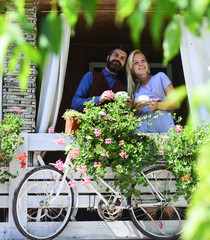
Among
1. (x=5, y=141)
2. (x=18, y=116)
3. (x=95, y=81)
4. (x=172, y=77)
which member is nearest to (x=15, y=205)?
(x=5, y=141)

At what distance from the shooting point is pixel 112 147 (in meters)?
4.43

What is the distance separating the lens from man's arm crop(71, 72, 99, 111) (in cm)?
521

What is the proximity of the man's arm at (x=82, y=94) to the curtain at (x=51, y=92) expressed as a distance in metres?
0.22

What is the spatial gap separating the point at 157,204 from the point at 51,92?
1617 millimetres

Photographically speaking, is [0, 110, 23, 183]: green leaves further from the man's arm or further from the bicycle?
the man's arm

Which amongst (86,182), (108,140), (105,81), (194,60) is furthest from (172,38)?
(105,81)

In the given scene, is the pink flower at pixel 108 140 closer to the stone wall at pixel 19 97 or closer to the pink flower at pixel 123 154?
the pink flower at pixel 123 154

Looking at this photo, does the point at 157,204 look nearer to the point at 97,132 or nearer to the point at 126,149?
the point at 126,149

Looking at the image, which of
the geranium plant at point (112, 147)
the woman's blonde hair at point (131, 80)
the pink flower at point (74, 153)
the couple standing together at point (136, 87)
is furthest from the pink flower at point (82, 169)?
the woman's blonde hair at point (131, 80)

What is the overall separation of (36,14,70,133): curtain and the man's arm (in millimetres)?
221

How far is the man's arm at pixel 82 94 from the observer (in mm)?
5207

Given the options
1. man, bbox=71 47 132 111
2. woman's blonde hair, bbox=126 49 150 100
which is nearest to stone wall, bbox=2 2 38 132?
man, bbox=71 47 132 111

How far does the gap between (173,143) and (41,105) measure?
1505mm

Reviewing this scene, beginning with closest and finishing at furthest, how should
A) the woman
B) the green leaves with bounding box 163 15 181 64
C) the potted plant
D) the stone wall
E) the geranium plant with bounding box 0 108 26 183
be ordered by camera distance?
the green leaves with bounding box 163 15 181 64 < the geranium plant with bounding box 0 108 26 183 < the potted plant < the stone wall < the woman
